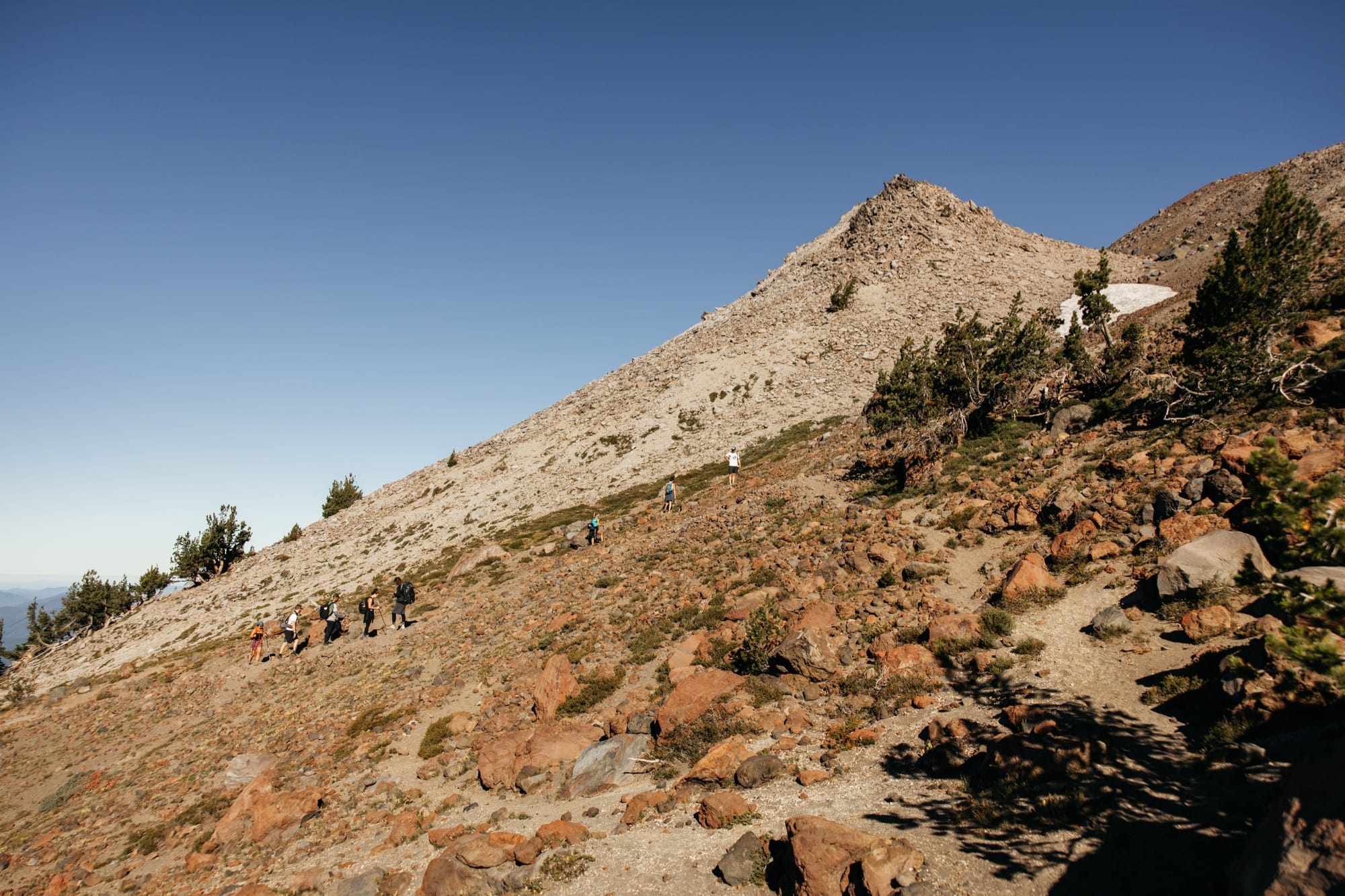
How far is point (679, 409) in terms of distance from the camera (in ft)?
177

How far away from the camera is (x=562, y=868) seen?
9086mm

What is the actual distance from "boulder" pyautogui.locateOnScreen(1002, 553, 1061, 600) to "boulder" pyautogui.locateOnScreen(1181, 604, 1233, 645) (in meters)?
2.89

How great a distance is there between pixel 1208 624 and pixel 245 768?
2467 cm

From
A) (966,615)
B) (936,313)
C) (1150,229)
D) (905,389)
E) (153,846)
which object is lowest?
(153,846)

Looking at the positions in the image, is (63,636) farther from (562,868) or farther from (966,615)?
(966,615)

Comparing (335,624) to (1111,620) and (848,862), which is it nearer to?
(848,862)

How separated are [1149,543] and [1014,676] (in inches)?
207

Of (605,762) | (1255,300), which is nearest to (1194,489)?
(1255,300)

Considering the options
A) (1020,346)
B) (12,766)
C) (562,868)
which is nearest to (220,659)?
(12,766)

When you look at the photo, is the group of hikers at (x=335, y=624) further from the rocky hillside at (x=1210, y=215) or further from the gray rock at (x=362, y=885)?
the rocky hillside at (x=1210, y=215)

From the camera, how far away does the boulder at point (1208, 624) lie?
10.3m

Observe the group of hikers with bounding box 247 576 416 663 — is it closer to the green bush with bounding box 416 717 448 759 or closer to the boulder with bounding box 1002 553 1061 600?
the green bush with bounding box 416 717 448 759

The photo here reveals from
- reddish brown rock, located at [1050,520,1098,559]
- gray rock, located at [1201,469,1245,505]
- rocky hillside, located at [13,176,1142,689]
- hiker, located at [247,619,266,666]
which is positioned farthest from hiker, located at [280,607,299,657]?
gray rock, located at [1201,469,1245,505]

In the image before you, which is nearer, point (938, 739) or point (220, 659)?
point (938, 739)
